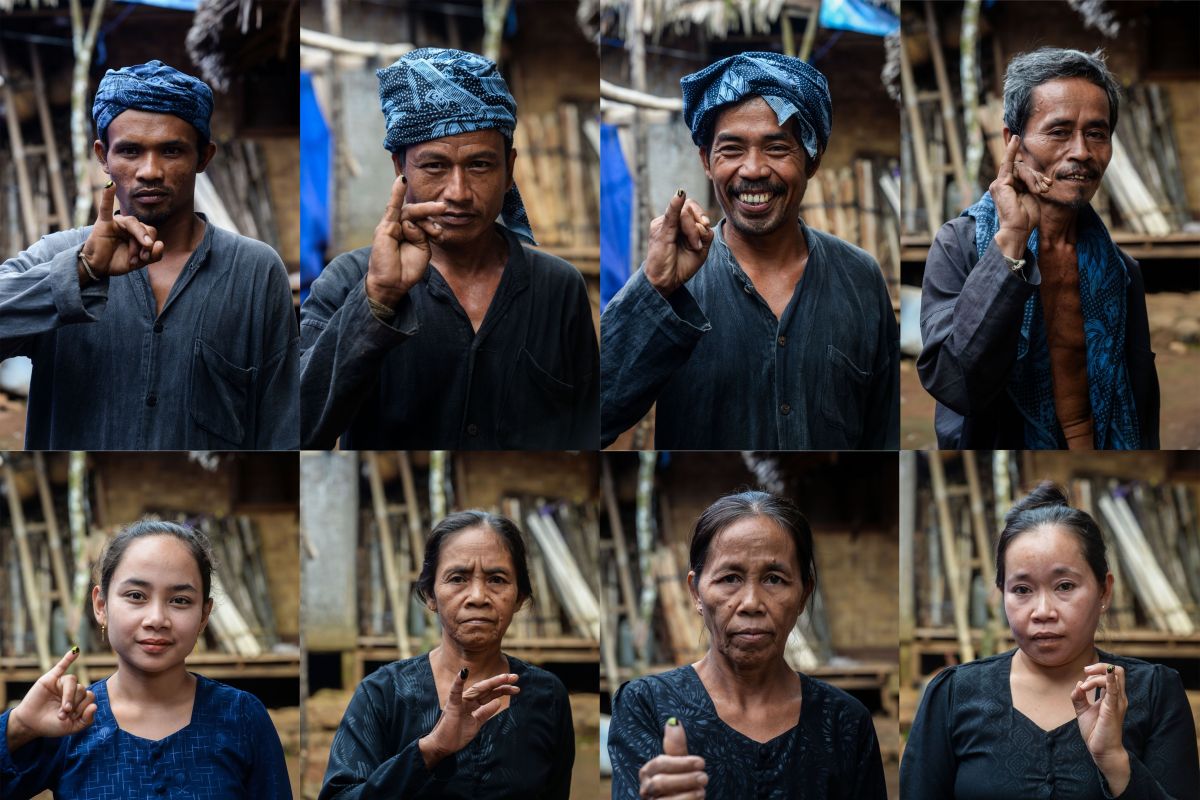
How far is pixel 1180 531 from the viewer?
14.3ft

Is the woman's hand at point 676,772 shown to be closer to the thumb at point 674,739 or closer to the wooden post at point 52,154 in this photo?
the thumb at point 674,739

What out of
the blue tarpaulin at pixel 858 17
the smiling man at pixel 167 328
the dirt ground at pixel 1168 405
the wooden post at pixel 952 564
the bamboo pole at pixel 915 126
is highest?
the blue tarpaulin at pixel 858 17

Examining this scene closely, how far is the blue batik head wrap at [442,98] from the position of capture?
3.95m

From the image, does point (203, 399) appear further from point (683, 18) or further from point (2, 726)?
point (683, 18)

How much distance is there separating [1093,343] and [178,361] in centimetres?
234

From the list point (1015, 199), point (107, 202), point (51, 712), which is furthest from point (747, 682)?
point (107, 202)

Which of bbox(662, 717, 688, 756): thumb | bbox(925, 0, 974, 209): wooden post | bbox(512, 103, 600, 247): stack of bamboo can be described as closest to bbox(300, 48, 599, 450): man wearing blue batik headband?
bbox(512, 103, 600, 247): stack of bamboo

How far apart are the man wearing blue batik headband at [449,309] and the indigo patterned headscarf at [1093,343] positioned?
1.08m

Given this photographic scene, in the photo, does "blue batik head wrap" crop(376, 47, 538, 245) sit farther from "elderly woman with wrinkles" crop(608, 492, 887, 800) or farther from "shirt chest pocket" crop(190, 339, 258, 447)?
"elderly woman with wrinkles" crop(608, 492, 887, 800)

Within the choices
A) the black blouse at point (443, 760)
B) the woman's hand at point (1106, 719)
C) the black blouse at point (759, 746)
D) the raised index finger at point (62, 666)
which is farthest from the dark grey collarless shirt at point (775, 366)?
the raised index finger at point (62, 666)

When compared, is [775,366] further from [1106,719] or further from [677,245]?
[1106,719]

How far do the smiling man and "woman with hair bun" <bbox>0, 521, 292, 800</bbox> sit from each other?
1.14ft

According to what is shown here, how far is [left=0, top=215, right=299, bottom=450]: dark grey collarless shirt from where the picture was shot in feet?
13.5

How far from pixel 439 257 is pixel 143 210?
759mm
